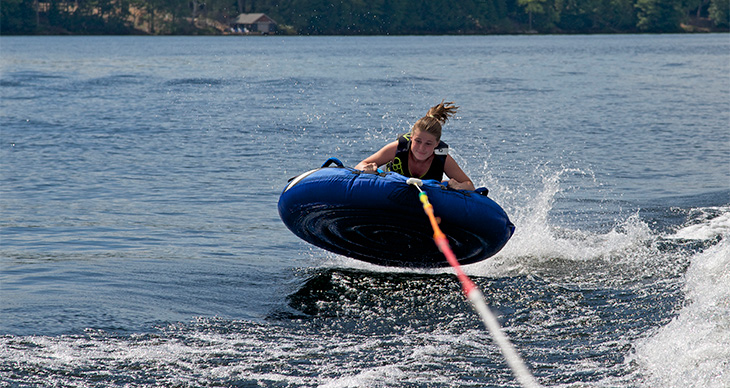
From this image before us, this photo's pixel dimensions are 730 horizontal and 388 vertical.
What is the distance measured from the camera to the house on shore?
105m

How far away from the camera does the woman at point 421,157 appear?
6457mm

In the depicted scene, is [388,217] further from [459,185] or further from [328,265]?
[328,265]

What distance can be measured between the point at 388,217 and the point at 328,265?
1467 millimetres

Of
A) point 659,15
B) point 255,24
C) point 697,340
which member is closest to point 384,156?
point 697,340

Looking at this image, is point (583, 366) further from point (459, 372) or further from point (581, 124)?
point (581, 124)

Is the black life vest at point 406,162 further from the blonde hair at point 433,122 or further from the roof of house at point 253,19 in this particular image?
the roof of house at point 253,19

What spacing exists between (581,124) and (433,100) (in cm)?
691

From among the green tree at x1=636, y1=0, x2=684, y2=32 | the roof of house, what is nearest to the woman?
the roof of house

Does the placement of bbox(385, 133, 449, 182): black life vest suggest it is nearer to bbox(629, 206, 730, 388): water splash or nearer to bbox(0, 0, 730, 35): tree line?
bbox(629, 206, 730, 388): water splash

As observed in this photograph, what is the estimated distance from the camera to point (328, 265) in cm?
756

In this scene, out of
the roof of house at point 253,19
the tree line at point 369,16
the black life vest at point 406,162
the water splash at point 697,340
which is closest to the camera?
the water splash at point 697,340

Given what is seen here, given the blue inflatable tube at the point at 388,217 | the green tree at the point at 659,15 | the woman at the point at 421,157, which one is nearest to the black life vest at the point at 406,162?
the woman at the point at 421,157

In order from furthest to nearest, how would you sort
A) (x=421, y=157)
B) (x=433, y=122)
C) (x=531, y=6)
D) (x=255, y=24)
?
(x=531, y=6)
(x=255, y=24)
(x=421, y=157)
(x=433, y=122)

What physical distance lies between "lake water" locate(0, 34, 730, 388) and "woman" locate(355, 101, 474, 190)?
3.13ft
